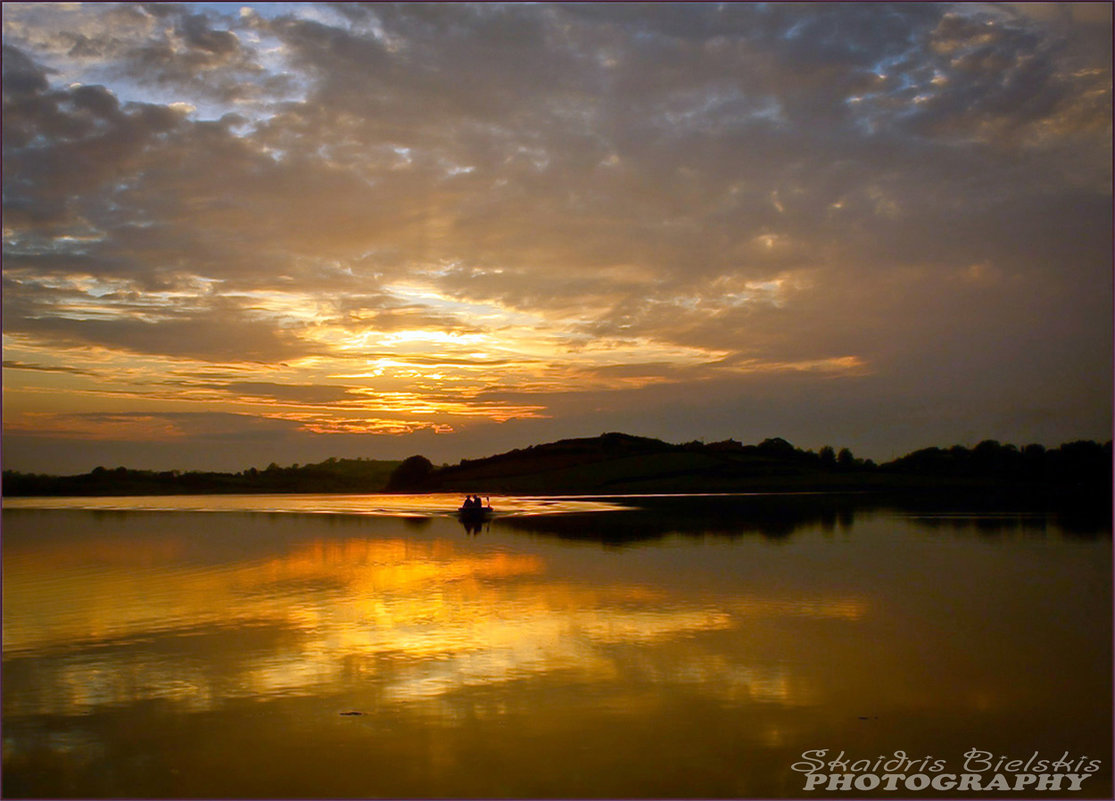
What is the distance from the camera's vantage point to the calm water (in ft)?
42.2

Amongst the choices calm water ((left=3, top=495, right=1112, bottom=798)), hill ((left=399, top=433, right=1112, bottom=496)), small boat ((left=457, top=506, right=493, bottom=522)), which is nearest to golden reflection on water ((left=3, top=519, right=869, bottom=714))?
calm water ((left=3, top=495, right=1112, bottom=798))

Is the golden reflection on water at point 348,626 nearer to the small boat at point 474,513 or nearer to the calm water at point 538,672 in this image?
the calm water at point 538,672

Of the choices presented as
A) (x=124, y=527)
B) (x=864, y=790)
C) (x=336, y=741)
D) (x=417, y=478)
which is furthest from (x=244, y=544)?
(x=417, y=478)

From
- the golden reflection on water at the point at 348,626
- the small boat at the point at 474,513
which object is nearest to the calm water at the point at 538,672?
the golden reflection on water at the point at 348,626

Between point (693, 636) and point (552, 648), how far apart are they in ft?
11.8

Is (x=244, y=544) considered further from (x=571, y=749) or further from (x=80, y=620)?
(x=571, y=749)

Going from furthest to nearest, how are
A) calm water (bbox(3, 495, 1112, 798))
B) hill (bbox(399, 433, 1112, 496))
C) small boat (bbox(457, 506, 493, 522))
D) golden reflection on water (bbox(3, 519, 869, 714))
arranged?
hill (bbox(399, 433, 1112, 496)) → small boat (bbox(457, 506, 493, 522)) → golden reflection on water (bbox(3, 519, 869, 714)) → calm water (bbox(3, 495, 1112, 798))

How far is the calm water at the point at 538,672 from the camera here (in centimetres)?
1286

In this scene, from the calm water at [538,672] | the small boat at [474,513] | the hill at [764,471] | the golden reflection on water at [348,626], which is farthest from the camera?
the hill at [764,471]

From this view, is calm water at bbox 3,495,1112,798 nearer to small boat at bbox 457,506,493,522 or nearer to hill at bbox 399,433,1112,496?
small boat at bbox 457,506,493,522

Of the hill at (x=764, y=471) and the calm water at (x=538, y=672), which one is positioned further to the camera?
the hill at (x=764, y=471)

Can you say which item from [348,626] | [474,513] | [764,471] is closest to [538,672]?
[348,626]

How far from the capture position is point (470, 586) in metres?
29.5

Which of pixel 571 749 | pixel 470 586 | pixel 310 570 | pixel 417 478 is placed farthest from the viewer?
pixel 417 478
